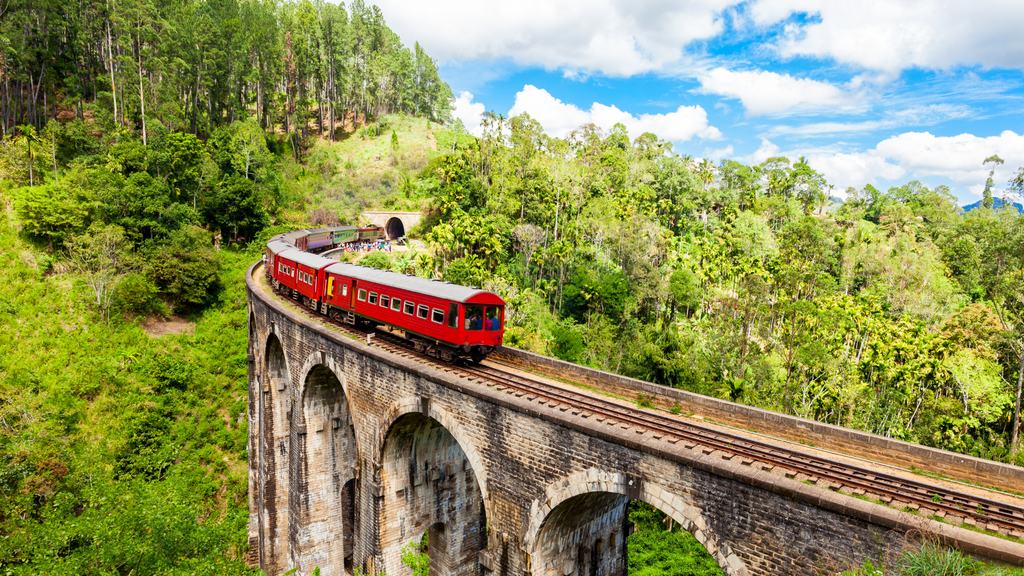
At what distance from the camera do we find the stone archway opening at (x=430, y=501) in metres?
16.2

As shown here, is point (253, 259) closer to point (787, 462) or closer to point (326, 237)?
point (326, 237)

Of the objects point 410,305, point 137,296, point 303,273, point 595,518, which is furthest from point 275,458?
point 595,518

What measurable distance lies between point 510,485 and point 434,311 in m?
6.80

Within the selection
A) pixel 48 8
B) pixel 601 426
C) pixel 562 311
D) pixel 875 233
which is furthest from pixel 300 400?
pixel 875 233

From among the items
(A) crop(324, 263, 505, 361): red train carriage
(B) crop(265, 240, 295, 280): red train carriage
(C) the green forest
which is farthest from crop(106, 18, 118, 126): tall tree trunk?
(A) crop(324, 263, 505, 361): red train carriage

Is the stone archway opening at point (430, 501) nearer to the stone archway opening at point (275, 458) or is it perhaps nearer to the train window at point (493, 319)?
the train window at point (493, 319)

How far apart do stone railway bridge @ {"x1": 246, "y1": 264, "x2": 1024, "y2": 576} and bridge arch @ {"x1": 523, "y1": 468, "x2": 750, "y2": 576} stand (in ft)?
0.11

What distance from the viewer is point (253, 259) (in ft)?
147

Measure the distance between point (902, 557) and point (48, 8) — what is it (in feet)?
227

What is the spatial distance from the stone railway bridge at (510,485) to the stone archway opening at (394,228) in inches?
1345

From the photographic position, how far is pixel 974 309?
1168 inches

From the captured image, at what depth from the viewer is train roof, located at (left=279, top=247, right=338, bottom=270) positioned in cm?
2334

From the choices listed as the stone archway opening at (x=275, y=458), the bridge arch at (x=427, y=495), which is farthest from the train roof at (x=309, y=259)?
the bridge arch at (x=427, y=495)

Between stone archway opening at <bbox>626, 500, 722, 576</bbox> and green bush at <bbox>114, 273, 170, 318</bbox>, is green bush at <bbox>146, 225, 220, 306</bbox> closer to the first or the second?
green bush at <bbox>114, 273, 170, 318</bbox>
